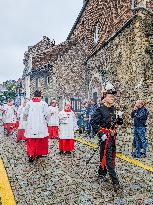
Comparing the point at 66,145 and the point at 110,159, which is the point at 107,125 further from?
the point at 66,145

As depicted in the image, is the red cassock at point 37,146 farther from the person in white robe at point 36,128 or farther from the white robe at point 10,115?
the white robe at point 10,115

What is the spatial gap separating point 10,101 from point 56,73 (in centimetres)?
1258

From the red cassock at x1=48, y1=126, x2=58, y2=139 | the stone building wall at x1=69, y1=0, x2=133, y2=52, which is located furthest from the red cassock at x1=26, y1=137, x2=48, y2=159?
the stone building wall at x1=69, y1=0, x2=133, y2=52

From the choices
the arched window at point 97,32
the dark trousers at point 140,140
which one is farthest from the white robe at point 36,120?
the arched window at point 97,32

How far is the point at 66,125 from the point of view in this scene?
38.0 feet

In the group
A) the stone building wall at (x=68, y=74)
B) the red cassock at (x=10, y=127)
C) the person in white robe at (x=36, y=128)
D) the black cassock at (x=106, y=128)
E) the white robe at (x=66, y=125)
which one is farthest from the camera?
the stone building wall at (x=68, y=74)

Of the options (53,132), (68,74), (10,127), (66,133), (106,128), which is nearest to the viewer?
(106,128)

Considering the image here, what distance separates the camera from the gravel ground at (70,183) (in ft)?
19.1

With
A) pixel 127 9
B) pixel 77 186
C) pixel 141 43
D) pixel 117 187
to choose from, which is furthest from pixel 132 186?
pixel 127 9

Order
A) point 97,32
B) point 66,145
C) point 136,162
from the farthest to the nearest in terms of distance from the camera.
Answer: point 97,32 < point 66,145 < point 136,162

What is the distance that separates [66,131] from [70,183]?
4.40 meters

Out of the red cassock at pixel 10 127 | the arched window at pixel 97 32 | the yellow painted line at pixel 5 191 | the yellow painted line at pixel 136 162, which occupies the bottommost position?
the yellow painted line at pixel 5 191

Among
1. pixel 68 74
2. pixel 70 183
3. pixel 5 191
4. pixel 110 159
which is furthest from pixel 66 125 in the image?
pixel 68 74

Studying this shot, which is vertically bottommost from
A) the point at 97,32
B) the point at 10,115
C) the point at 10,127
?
the point at 10,127
